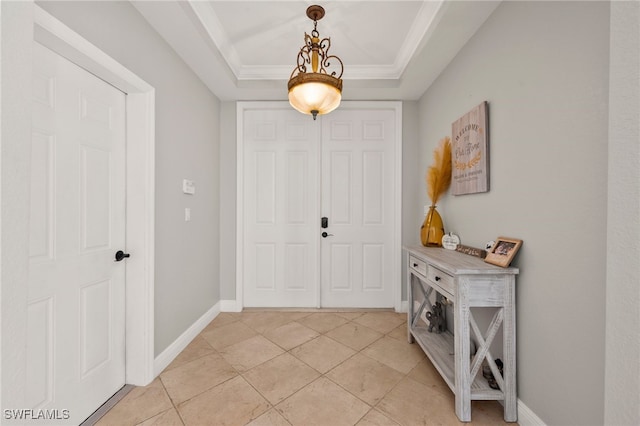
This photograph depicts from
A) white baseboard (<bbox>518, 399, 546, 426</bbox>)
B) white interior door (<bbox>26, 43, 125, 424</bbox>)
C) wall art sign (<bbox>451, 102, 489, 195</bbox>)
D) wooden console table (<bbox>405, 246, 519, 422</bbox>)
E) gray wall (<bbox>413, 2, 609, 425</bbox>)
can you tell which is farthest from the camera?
wall art sign (<bbox>451, 102, 489, 195</bbox>)

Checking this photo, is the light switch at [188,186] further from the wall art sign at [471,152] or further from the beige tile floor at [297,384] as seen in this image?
the wall art sign at [471,152]

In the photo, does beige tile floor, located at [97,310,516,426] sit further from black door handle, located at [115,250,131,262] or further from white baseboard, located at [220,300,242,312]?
black door handle, located at [115,250,131,262]

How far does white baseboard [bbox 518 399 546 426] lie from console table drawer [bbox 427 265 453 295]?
0.70 metres

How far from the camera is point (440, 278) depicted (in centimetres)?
165

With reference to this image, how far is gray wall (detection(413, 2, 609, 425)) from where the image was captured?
3.43 feet

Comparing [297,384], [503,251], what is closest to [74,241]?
[297,384]

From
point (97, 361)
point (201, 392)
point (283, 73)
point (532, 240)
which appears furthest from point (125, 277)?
→ point (532, 240)

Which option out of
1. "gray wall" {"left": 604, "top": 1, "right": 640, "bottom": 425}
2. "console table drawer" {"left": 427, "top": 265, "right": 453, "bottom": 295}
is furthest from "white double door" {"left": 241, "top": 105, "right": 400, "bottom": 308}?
"gray wall" {"left": 604, "top": 1, "right": 640, "bottom": 425}

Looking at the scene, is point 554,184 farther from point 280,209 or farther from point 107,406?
point 107,406

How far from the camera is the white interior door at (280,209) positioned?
9.86 ft

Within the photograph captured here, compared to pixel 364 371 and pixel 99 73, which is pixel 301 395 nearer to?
pixel 364 371

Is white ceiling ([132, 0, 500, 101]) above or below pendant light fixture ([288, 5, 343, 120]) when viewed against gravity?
above

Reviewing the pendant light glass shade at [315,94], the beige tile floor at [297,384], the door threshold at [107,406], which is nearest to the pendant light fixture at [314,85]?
the pendant light glass shade at [315,94]

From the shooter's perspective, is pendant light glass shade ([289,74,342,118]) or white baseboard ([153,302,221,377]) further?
white baseboard ([153,302,221,377])
